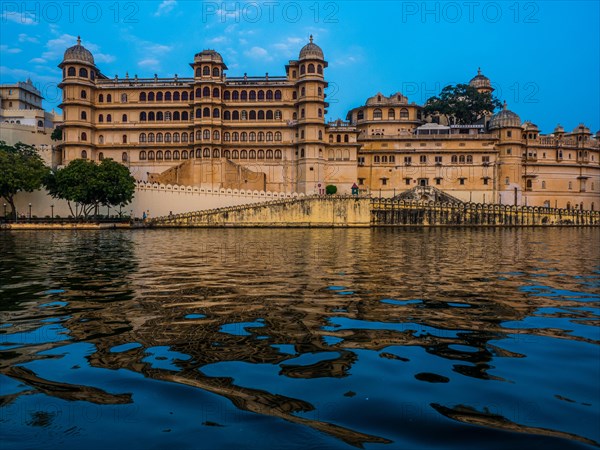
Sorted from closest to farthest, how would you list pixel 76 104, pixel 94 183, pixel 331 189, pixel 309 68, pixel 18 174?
1. pixel 94 183
2. pixel 18 174
3. pixel 76 104
4. pixel 331 189
5. pixel 309 68

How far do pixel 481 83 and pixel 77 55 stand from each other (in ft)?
203

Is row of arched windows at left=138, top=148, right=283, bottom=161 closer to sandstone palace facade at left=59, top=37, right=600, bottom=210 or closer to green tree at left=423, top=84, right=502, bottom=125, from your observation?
sandstone palace facade at left=59, top=37, right=600, bottom=210

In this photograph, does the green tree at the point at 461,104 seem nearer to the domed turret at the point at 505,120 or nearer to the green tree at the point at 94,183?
the domed turret at the point at 505,120

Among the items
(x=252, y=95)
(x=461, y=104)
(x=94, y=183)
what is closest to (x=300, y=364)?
(x=94, y=183)

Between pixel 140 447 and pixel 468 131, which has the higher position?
pixel 468 131

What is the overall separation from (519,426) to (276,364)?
289 cm

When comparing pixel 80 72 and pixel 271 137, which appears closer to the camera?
pixel 80 72

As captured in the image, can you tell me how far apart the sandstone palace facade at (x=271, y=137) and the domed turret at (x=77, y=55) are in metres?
0.16

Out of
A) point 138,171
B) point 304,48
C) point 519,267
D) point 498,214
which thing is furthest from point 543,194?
point 519,267

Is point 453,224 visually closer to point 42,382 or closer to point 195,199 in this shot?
point 195,199

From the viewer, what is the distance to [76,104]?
211 ft

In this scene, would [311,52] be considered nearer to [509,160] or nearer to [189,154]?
[189,154]

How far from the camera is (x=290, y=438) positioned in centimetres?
446

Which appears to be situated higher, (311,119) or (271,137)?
(311,119)
